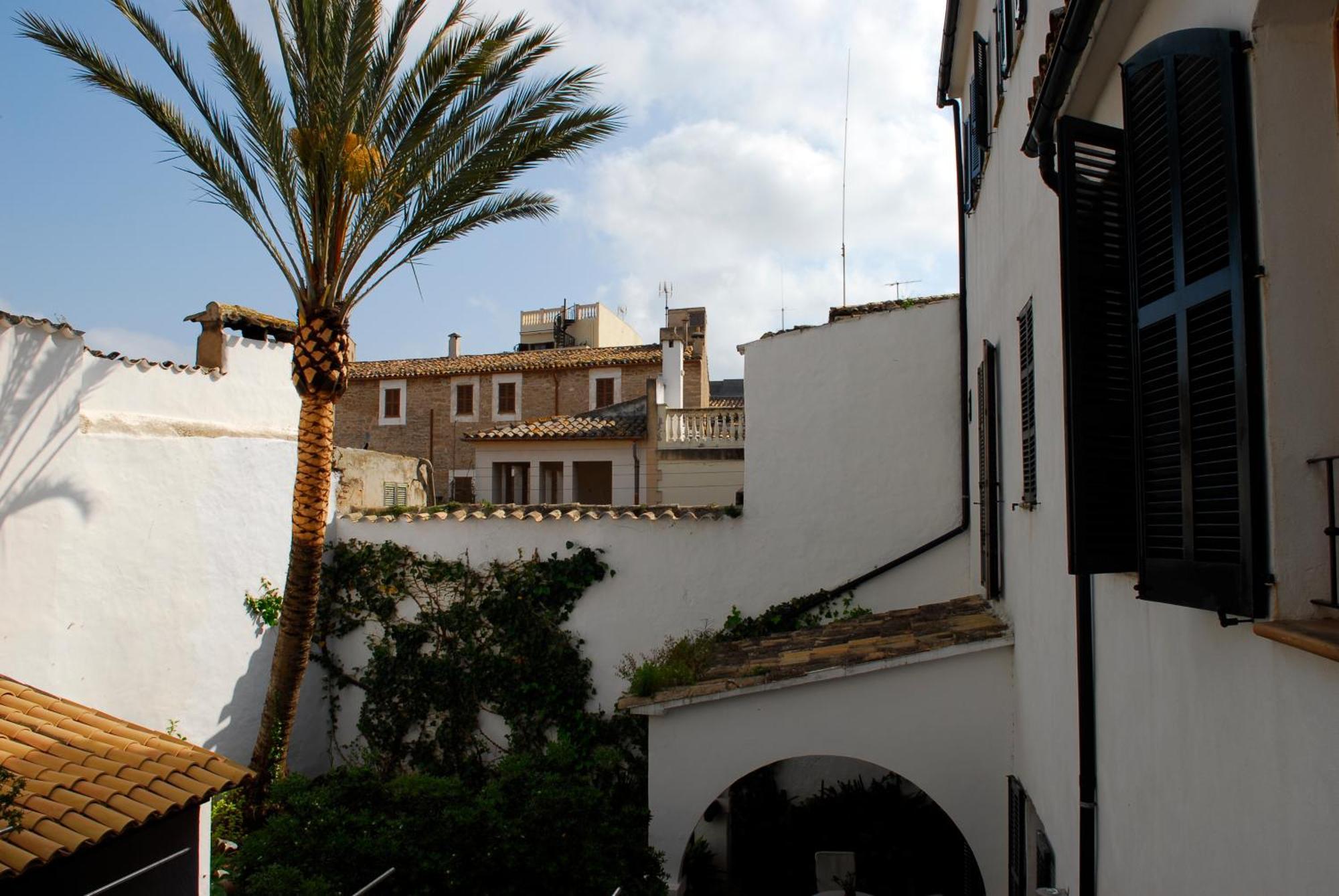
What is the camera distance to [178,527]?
1159cm

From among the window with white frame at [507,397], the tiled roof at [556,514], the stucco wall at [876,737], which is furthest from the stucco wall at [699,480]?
the window with white frame at [507,397]

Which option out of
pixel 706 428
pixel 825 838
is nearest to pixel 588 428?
pixel 706 428

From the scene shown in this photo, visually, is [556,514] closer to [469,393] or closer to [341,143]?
[341,143]

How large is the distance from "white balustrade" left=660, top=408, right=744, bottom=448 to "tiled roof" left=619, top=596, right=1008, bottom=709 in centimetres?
865

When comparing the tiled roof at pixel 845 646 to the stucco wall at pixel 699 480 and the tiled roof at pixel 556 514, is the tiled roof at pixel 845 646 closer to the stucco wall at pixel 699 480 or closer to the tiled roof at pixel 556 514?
the tiled roof at pixel 556 514

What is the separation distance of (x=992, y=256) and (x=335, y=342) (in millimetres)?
6517

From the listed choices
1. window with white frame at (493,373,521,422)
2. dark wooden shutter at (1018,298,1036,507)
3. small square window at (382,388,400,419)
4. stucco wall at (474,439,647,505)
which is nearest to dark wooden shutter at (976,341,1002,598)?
dark wooden shutter at (1018,298,1036,507)

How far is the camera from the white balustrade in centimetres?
1859

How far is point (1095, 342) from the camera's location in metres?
3.33

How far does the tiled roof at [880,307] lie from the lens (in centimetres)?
1185

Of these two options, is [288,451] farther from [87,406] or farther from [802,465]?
[802,465]

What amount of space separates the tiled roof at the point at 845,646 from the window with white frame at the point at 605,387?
20.3 m

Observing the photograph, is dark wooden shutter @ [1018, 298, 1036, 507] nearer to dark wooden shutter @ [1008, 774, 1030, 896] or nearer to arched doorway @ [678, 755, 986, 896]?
dark wooden shutter @ [1008, 774, 1030, 896]

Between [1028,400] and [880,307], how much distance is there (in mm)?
6861
